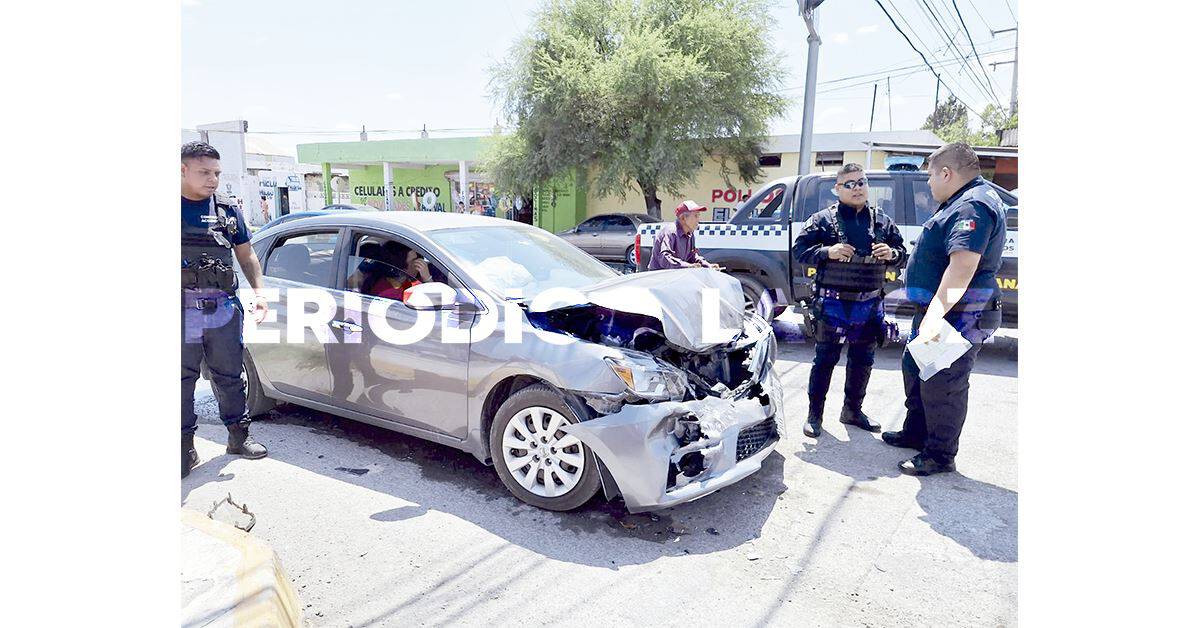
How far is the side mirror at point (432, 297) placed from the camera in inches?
144

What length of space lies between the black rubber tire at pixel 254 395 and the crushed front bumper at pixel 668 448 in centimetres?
257

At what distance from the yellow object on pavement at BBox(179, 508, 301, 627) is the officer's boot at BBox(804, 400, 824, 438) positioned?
3.21 metres

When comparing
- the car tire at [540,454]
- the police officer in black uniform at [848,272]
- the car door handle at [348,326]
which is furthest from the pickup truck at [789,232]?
the car tire at [540,454]

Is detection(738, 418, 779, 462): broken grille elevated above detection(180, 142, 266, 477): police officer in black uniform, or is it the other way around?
detection(180, 142, 266, 477): police officer in black uniform

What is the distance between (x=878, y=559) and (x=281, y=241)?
4.10 metres

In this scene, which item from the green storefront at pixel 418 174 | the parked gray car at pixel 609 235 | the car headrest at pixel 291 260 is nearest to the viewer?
the car headrest at pixel 291 260

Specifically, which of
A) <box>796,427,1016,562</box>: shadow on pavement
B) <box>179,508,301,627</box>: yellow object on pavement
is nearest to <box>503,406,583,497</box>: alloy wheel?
<box>179,508,301,627</box>: yellow object on pavement

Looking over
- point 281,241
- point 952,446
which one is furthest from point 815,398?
point 281,241

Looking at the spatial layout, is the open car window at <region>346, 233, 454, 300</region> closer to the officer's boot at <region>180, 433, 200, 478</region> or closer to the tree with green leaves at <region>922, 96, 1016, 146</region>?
the officer's boot at <region>180, 433, 200, 478</region>

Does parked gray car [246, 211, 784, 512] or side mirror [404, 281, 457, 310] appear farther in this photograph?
side mirror [404, 281, 457, 310]

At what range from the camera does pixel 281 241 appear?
15.4ft

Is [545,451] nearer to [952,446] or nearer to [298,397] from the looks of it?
[298,397]

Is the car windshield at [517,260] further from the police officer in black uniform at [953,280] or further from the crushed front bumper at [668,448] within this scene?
the police officer in black uniform at [953,280]

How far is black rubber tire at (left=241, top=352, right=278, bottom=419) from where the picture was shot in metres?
4.58
